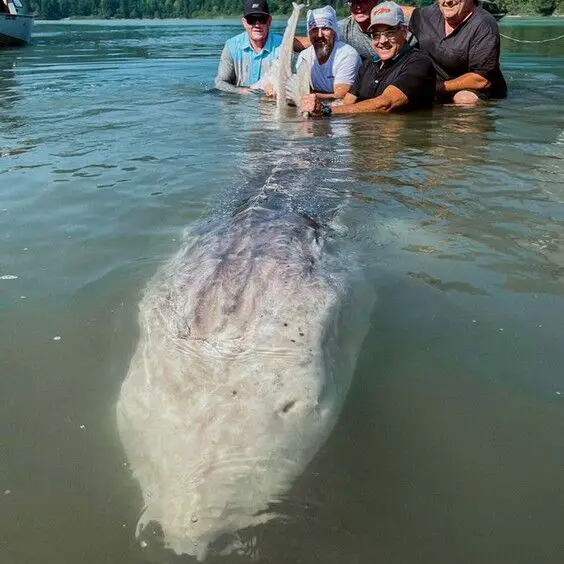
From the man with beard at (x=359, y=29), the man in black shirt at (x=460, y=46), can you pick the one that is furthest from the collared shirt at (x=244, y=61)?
the man in black shirt at (x=460, y=46)

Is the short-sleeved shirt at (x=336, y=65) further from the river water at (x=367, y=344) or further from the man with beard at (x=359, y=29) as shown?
the river water at (x=367, y=344)

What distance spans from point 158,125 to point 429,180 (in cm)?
394

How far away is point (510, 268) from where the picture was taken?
3201 mm

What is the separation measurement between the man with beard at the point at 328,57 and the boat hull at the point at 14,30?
60.0ft

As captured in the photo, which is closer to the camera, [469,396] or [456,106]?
[469,396]

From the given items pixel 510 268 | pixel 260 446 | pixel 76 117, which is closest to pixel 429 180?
pixel 510 268

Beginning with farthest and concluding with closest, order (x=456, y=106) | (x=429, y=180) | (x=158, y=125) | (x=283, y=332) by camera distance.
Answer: (x=456, y=106), (x=158, y=125), (x=429, y=180), (x=283, y=332)

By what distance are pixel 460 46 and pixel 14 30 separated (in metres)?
20.6

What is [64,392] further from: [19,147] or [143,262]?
[19,147]

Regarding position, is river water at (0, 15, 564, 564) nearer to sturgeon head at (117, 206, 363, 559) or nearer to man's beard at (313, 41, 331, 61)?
sturgeon head at (117, 206, 363, 559)

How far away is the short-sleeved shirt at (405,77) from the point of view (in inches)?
286

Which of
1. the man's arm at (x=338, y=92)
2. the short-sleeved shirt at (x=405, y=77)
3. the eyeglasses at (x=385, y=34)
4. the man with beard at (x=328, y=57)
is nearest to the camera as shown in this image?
the eyeglasses at (x=385, y=34)

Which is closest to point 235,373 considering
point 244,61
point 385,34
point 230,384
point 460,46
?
point 230,384

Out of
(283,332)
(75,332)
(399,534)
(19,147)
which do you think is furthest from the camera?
(19,147)
